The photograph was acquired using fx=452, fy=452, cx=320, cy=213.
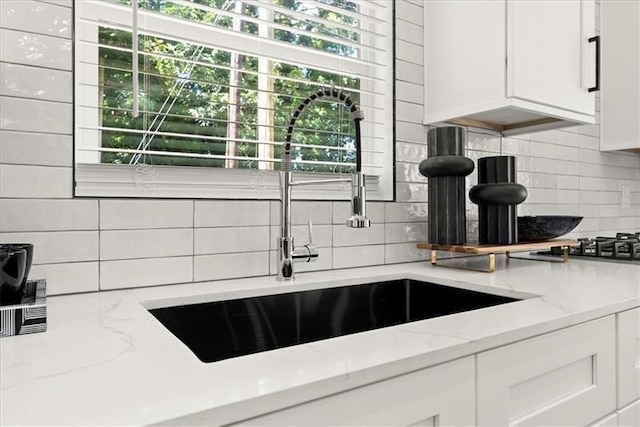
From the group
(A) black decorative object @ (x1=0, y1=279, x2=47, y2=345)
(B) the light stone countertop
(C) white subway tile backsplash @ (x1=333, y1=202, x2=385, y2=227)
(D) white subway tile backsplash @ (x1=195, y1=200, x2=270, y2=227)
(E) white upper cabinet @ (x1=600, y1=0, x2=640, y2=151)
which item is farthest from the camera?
(E) white upper cabinet @ (x1=600, y1=0, x2=640, y2=151)

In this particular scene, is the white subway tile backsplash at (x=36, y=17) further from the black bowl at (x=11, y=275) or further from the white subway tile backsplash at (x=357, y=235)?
the white subway tile backsplash at (x=357, y=235)

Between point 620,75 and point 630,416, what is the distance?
6.74ft

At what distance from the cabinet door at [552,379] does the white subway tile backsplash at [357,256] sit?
723mm

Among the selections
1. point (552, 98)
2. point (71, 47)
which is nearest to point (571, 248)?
point (552, 98)

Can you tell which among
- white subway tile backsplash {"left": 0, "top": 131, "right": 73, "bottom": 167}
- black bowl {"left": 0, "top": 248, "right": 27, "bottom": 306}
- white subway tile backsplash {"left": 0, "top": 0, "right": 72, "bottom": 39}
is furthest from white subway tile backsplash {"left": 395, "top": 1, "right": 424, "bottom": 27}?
black bowl {"left": 0, "top": 248, "right": 27, "bottom": 306}

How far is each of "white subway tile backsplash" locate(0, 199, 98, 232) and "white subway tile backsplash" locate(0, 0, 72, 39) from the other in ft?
1.29

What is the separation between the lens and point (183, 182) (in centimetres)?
126

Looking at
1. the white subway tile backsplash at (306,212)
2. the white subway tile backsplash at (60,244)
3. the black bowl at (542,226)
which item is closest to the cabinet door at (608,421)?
the black bowl at (542,226)

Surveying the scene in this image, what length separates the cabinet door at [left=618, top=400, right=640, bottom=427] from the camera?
104 centimetres

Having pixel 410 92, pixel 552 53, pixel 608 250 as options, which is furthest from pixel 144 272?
pixel 608 250

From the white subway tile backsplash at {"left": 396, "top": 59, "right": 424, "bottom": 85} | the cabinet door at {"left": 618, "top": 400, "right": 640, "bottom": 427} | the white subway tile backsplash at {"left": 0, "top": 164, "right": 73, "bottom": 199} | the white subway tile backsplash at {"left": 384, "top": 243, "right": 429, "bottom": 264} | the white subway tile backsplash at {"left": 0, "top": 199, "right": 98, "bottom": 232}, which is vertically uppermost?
the white subway tile backsplash at {"left": 396, "top": 59, "right": 424, "bottom": 85}

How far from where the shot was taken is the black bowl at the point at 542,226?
1636 mm

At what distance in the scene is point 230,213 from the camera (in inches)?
50.6

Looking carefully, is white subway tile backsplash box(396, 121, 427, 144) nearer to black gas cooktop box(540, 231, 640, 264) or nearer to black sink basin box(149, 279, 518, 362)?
black sink basin box(149, 279, 518, 362)
